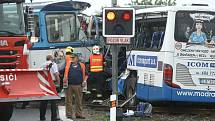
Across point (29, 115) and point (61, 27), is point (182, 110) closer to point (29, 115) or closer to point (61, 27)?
point (29, 115)

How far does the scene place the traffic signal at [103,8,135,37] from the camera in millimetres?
10500

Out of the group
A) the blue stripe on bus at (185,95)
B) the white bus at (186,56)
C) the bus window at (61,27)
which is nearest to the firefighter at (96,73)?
the bus window at (61,27)

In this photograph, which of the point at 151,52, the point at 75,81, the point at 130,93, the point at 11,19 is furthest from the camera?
the point at 130,93

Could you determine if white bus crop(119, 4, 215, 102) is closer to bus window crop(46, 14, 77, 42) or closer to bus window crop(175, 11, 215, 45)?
bus window crop(175, 11, 215, 45)

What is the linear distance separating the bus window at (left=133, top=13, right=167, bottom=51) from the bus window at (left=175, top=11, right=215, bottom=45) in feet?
1.67

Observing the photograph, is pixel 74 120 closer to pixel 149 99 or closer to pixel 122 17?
pixel 149 99

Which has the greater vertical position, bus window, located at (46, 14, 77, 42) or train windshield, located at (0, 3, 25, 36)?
train windshield, located at (0, 3, 25, 36)

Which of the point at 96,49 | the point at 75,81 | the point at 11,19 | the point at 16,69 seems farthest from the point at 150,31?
the point at 16,69

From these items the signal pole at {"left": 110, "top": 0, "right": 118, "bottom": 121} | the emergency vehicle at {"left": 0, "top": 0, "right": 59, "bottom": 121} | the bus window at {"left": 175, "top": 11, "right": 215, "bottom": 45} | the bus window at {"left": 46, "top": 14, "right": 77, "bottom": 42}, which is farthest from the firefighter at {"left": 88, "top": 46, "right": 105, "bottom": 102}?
the signal pole at {"left": 110, "top": 0, "right": 118, "bottom": 121}

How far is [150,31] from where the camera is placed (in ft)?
56.6

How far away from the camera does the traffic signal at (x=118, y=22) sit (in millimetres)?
10500

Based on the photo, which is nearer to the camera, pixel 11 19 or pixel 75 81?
pixel 11 19

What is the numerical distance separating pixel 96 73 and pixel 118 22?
939 cm

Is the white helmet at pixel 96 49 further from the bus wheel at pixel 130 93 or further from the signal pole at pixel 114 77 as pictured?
the signal pole at pixel 114 77
